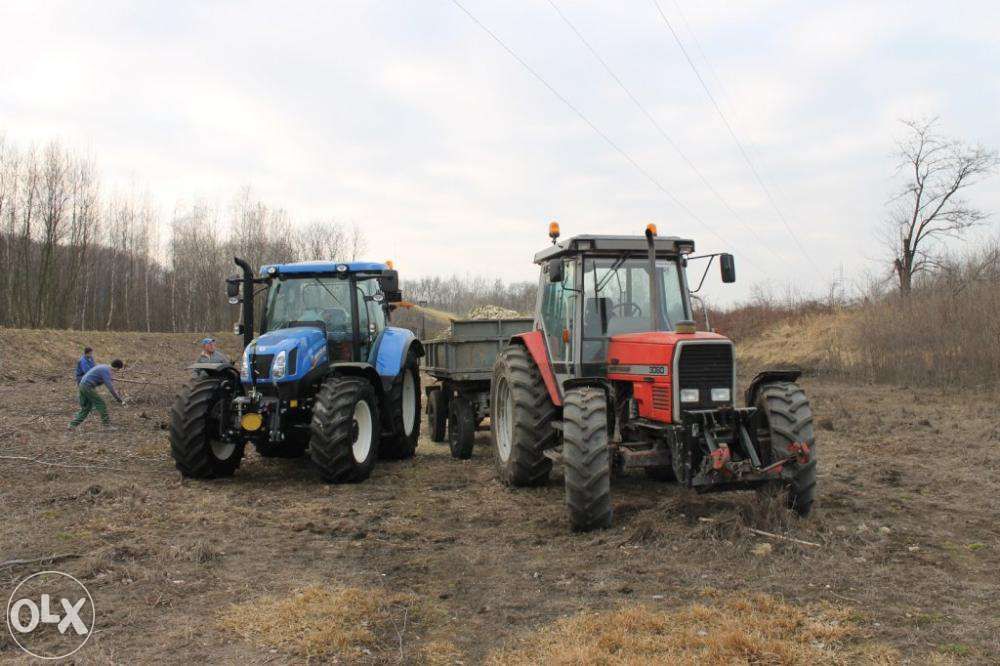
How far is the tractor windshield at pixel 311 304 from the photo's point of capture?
371 inches

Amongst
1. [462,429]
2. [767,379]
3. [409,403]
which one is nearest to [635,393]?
[767,379]

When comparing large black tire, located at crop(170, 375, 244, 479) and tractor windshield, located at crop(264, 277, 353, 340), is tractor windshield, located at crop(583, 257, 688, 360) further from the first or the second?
large black tire, located at crop(170, 375, 244, 479)

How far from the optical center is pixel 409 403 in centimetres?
1085

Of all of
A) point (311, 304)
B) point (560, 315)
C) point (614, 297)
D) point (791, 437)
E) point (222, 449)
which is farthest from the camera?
point (311, 304)

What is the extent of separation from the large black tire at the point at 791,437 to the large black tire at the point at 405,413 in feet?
16.0

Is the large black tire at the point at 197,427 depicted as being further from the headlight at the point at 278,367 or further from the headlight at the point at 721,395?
the headlight at the point at 721,395

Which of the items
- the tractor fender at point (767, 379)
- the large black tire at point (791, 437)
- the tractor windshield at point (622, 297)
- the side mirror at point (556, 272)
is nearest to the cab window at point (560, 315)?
the tractor windshield at point (622, 297)

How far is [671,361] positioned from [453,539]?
7.45 feet

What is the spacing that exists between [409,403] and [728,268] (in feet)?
17.6

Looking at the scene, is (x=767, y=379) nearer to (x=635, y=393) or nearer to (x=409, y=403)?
(x=635, y=393)

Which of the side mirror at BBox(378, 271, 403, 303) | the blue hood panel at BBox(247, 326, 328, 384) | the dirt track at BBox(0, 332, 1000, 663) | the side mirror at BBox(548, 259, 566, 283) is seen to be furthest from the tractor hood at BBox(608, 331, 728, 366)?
the blue hood panel at BBox(247, 326, 328, 384)

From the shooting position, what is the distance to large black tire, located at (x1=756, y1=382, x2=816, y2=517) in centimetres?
622

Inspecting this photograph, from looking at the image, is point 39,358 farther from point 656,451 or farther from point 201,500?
point 656,451

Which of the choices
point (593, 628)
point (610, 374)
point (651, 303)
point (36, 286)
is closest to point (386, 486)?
point (610, 374)
